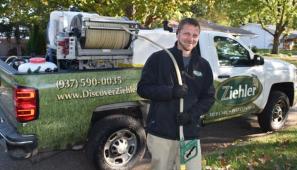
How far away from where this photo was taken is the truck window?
21.0 ft

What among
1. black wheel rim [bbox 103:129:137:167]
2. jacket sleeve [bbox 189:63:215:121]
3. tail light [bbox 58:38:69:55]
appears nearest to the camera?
jacket sleeve [bbox 189:63:215:121]

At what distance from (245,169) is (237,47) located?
2.19 metres

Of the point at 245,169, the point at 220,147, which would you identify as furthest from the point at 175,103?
the point at 220,147

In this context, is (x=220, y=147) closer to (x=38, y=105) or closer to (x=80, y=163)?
(x=80, y=163)

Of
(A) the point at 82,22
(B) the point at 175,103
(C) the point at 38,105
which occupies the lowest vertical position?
(C) the point at 38,105

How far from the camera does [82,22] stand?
4883 mm

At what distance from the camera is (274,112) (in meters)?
7.56

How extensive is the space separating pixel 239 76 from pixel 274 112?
1.49 m

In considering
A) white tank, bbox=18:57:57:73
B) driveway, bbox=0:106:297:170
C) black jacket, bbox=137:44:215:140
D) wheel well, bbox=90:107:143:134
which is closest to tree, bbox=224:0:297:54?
driveway, bbox=0:106:297:170

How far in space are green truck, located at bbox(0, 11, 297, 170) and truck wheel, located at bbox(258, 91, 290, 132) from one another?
1.36 metres

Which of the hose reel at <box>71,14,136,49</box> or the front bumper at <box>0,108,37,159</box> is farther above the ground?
the hose reel at <box>71,14,136,49</box>

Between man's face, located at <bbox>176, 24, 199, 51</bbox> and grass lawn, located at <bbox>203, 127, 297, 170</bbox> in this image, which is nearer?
man's face, located at <bbox>176, 24, 199, 51</bbox>

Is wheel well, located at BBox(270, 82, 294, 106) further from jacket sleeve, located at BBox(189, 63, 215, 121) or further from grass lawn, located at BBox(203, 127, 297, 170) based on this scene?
jacket sleeve, located at BBox(189, 63, 215, 121)

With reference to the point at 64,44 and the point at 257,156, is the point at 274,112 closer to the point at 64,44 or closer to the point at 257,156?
the point at 257,156
